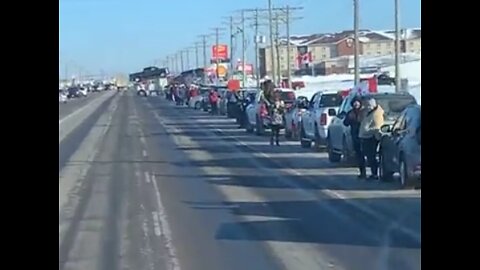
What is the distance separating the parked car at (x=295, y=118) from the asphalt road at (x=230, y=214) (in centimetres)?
386

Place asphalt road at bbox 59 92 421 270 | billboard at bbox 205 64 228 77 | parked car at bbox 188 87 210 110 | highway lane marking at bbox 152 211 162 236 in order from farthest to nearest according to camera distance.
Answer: billboard at bbox 205 64 228 77
parked car at bbox 188 87 210 110
highway lane marking at bbox 152 211 162 236
asphalt road at bbox 59 92 421 270

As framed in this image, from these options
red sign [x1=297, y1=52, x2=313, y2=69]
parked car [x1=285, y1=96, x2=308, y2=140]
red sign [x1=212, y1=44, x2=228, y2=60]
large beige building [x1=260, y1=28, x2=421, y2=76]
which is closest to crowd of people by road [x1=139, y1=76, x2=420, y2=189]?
parked car [x1=285, y1=96, x2=308, y2=140]

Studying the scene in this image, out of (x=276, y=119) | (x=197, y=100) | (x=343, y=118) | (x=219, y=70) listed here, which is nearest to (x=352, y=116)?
(x=343, y=118)

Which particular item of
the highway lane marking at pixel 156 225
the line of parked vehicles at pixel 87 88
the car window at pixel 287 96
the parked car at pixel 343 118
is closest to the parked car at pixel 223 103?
the car window at pixel 287 96

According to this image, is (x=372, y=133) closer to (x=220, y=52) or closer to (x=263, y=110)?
(x=263, y=110)

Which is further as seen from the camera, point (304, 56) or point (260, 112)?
point (304, 56)

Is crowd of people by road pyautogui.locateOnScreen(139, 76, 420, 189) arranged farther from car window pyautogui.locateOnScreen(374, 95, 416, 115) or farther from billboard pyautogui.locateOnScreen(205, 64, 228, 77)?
billboard pyautogui.locateOnScreen(205, 64, 228, 77)

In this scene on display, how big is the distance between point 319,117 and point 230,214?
49.2ft

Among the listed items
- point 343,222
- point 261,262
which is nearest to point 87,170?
point 343,222

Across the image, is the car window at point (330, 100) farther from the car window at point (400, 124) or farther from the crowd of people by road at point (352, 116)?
the car window at point (400, 124)

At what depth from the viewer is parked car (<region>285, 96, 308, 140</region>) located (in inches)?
1420

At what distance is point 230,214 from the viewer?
669 inches
